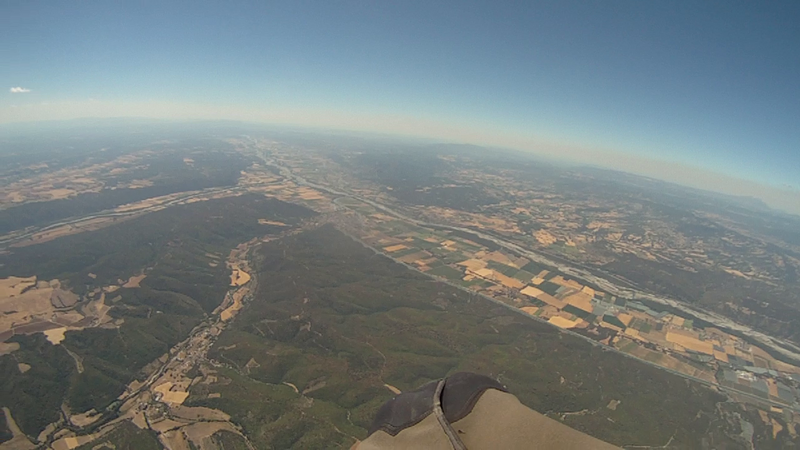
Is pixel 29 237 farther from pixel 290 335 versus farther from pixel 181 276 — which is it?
pixel 290 335

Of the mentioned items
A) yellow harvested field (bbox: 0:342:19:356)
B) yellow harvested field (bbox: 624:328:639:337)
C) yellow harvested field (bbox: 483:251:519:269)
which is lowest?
yellow harvested field (bbox: 0:342:19:356)

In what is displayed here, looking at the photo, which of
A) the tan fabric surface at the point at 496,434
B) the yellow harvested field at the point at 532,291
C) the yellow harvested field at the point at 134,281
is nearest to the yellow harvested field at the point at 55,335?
the yellow harvested field at the point at 134,281

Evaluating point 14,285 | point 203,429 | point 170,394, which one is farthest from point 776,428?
point 14,285

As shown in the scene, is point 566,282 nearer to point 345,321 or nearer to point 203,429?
point 345,321

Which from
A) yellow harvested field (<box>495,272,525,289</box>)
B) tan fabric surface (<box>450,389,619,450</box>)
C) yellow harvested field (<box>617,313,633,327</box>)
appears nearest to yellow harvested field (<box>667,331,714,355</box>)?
yellow harvested field (<box>617,313,633,327</box>)

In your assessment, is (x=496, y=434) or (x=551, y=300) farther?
(x=551, y=300)

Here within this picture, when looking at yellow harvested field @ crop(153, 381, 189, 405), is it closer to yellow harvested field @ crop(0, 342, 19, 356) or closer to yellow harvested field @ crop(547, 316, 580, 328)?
yellow harvested field @ crop(0, 342, 19, 356)
